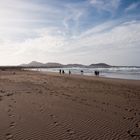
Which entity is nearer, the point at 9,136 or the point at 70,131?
the point at 9,136

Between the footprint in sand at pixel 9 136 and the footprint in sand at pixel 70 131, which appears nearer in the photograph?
the footprint in sand at pixel 9 136

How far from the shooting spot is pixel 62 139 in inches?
231

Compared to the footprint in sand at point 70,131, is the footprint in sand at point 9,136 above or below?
above

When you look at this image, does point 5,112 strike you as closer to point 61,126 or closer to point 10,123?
point 10,123

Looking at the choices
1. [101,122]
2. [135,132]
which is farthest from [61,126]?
[135,132]

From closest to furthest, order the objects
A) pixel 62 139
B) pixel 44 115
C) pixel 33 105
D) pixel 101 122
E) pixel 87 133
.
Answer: pixel 62 139, pixel 87 133, pixel 101 122, pixel 44 115, pixel 33 105

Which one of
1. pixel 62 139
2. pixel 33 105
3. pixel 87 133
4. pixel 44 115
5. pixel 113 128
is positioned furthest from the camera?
pixel 33 105

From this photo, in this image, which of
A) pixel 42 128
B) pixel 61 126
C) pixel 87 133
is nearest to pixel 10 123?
pixel 42 128

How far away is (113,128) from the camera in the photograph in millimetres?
6961

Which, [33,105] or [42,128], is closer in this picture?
[42,128]

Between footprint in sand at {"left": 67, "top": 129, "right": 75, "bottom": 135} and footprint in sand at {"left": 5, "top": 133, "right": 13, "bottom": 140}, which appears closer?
footprint in sand at {"left": 5, "top": 133, "right": 13, "bottom": 140}

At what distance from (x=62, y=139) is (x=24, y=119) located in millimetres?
2368

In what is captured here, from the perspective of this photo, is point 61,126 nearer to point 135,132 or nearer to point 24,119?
point 24,119

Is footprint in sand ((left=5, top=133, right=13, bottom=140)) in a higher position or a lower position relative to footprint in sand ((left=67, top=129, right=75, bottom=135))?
higher
